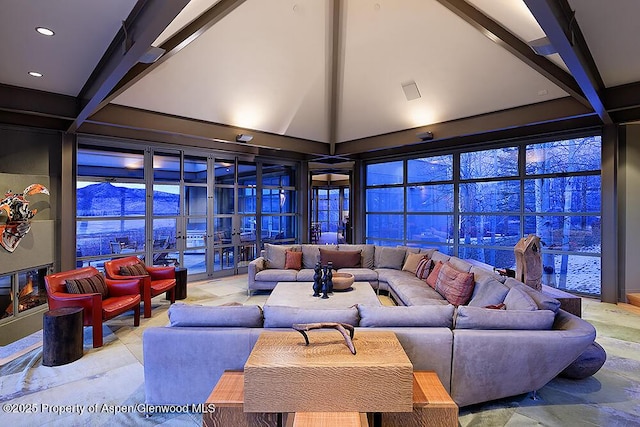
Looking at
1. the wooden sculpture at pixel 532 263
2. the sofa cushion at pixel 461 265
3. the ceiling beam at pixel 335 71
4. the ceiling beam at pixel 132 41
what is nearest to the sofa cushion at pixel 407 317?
the wooden sculpture at pixel 532 263

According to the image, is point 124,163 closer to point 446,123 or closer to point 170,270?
point 170,270

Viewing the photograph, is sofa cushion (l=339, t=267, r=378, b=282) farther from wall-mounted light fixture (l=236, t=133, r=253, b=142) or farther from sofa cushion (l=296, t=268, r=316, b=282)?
wall-mounted light fixture (l=236, t=133, r=253, b=142)

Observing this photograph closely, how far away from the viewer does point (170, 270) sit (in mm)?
5332

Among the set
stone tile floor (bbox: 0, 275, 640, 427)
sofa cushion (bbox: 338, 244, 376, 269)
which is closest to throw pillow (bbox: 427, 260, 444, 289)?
sofa cushion (bbox: 338, 244, 376, 269)

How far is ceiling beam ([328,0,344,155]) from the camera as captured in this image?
5062mm

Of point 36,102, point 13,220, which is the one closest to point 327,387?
point 13,220

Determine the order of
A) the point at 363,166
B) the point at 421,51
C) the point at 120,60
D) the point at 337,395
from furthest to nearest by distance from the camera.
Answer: the point at 363,166 → the point at 421,51 → the point at 120,60 → the point at 337,395

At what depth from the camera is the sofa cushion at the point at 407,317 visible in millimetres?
2525

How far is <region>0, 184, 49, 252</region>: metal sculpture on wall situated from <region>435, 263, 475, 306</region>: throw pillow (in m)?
5.41

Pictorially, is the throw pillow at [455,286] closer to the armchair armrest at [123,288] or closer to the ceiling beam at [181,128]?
the armchair armrest at [123,288]

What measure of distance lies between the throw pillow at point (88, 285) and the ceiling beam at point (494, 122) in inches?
212

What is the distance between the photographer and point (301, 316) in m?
2.51

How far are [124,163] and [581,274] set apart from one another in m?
8.38

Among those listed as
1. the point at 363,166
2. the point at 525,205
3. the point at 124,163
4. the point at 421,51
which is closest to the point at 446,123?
the point at 421,51
